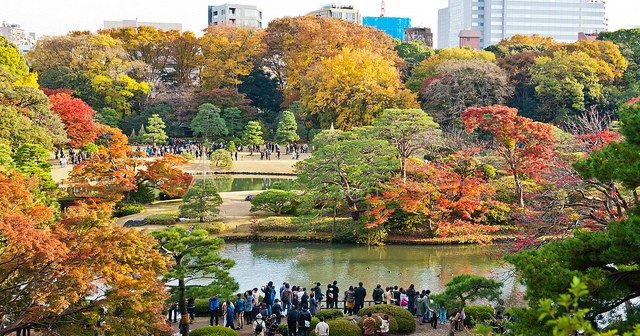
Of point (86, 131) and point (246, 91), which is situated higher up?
point (246, 91)

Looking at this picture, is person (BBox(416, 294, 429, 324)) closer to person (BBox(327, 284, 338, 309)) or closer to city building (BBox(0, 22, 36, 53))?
person (BBox(327, 284, 338, 309))

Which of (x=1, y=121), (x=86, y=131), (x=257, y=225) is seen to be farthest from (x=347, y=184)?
(x=86, y=131)

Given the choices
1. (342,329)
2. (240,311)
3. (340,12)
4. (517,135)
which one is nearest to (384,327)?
(342,329)

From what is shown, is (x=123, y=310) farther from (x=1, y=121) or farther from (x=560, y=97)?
(x=560, y=97)

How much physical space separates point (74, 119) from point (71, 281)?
90.9ft

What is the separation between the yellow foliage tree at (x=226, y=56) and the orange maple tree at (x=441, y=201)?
97.9ft

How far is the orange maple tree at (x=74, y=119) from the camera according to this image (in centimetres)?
3319

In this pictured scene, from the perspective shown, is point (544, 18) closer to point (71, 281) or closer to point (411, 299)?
point (411, 299)

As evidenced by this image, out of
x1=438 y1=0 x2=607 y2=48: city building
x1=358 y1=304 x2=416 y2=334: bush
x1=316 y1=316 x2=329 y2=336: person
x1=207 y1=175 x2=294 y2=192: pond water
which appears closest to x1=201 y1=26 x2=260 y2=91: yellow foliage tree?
x1=207 y1=175 x2=294 y2=192: pond water

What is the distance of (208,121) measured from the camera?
138 ft

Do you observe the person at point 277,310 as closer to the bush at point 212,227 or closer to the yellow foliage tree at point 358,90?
the bush at point 212,227

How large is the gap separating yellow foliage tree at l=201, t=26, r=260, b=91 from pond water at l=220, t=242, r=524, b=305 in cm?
2966

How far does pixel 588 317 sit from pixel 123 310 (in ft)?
22.8

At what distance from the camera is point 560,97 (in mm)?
36188
